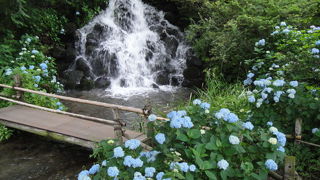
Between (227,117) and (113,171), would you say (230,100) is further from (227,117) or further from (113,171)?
(113,171)

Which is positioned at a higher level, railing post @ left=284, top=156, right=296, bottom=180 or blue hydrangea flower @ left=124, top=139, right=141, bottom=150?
blue hydrangea flower @ left=124, top=139, right=141, bottom=150

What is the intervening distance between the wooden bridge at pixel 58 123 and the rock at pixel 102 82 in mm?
4028

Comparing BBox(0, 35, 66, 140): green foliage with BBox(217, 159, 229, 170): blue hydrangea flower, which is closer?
BBox(217, 159, 229, 170): blue hydrangea flower

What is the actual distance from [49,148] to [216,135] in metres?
3.45

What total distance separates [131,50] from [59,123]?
Answer: 6.34 metres

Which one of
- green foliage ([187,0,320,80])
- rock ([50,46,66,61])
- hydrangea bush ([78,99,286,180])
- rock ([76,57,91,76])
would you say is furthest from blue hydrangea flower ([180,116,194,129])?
rock ([50,46,66,61])


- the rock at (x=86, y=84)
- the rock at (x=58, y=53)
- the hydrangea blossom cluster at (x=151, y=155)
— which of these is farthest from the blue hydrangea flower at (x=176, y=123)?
the rock at (x=58, y=53)

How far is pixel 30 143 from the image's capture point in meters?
5.02

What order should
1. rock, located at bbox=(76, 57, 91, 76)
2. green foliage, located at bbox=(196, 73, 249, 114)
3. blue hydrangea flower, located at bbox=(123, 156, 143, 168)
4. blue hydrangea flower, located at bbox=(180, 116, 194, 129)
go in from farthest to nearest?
rock, located at bbox=(76, 57, 91, 76)
green foliage, located at bbox=(196, 73, 249, 114)
blue hydrangea flower, located at bbox=(180, 116, 194, 129)
blue hydrangea flower, located at bbox=(123, 156, 143, 168)

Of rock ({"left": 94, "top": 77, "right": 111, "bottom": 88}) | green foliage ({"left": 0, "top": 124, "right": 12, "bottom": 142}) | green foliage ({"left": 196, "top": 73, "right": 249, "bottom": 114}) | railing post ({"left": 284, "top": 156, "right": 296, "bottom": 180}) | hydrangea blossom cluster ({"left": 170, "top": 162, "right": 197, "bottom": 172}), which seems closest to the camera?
hydrangea blossom cluster ({"left": 170, "top": 162, "right": 197, "bottom": 172})

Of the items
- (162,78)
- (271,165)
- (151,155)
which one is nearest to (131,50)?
(162,78)

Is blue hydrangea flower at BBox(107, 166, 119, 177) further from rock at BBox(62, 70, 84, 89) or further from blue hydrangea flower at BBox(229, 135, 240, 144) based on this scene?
rock at BBox(62, 70, 84, 89)

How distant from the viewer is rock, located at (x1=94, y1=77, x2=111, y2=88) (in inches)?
380

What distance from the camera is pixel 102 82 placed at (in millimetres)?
9727
